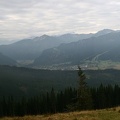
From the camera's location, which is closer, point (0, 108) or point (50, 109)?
point (50, 109)

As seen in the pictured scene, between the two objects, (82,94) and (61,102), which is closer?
(82,94)

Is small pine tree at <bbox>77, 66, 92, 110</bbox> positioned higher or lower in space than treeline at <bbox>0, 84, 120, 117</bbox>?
higher

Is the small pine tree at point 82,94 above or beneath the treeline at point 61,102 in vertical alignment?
above

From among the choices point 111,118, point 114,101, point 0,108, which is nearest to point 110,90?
point 114,101

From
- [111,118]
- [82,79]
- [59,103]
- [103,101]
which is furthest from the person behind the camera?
[59,103]

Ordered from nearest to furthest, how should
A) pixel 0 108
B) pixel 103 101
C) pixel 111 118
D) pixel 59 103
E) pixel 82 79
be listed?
1. pixel 111 118
2. pixel 82 79
3. pixel 103 101
4. pixel 59 103
5. pixel 0 108

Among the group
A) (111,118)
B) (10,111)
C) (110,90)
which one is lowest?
(10,111)

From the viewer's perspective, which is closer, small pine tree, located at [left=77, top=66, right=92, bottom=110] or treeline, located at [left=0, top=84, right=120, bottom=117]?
small pine tree, located at [left=77, top=66, right=92, bottom=110]

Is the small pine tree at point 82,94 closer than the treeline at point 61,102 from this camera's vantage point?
Yes

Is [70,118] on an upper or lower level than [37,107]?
upper

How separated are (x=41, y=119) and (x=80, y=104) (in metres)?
41.0

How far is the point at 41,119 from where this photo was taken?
25406 millimetres

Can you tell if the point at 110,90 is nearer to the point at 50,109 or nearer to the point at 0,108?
the point at 50,109

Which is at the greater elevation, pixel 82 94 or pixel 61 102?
pixel 82 94
